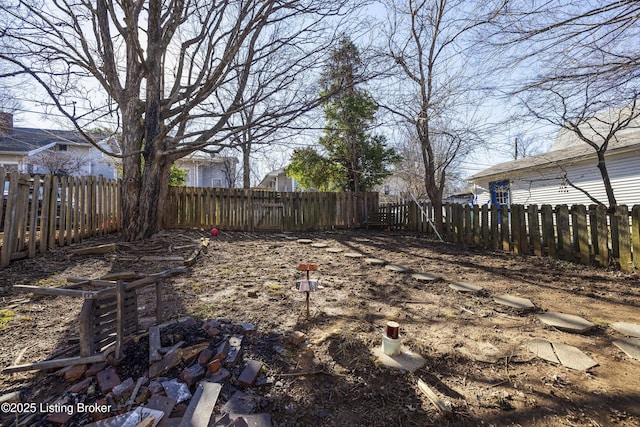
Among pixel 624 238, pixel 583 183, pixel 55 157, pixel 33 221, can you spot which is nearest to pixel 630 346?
pixel 624 238

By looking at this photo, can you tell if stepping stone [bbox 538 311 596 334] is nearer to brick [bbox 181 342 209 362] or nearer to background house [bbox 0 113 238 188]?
brick [bbox 181 342 209 362]

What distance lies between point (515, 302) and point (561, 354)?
104 cm

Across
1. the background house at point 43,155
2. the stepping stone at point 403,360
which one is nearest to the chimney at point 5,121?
the background house at point 43,155

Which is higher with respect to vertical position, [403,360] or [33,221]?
[33,221]

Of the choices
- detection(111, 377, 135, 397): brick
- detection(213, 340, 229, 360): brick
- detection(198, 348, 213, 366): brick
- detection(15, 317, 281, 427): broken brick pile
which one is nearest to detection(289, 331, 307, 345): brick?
detection(15, 317, 281, 427): broken brick pile

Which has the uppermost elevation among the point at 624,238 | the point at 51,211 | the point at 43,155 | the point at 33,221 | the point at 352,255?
the point at 43,155

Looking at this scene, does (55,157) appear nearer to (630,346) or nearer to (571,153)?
(630,346)

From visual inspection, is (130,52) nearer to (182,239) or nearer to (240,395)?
(182,239)

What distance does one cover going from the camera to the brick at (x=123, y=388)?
1.51m

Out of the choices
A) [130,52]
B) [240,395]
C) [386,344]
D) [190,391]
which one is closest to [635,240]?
[386,344]

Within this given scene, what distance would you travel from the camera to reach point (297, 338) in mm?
2066

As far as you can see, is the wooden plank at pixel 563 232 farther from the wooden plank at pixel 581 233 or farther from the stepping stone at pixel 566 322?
the stepping stone at pixel 566 322

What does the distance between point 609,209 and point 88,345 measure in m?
6.33

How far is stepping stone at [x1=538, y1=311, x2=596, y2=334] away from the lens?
2.27 m
